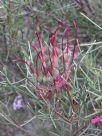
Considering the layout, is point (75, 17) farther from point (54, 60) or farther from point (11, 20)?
point (54, 60)

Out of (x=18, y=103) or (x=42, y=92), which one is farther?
(x=18, y=103)

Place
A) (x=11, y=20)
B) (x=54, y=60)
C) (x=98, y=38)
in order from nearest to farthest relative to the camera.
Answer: (x=54, y=60), (x=11, y=20), (x=98, y=38)

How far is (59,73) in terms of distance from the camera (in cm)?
134

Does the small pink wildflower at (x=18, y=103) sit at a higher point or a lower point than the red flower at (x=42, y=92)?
lower

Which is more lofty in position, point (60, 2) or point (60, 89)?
point (60, 2)

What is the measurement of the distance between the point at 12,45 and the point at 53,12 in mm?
231

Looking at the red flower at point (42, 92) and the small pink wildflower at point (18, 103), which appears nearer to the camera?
the red flower at point (42, 92)

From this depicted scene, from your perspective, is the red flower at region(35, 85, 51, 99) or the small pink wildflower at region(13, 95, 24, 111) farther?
the small pink wildflower at region(13, 95, 24, 111)

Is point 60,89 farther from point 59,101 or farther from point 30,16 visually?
point 30,16

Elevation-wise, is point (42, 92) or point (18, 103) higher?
point (42, 92)

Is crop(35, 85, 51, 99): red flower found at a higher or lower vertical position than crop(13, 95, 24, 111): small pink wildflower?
higher

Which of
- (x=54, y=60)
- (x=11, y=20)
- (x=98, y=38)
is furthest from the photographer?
(x=98, y=38)

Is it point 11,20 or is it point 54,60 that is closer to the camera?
point 54,60

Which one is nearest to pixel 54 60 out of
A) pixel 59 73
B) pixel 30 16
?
pixel 59 73
